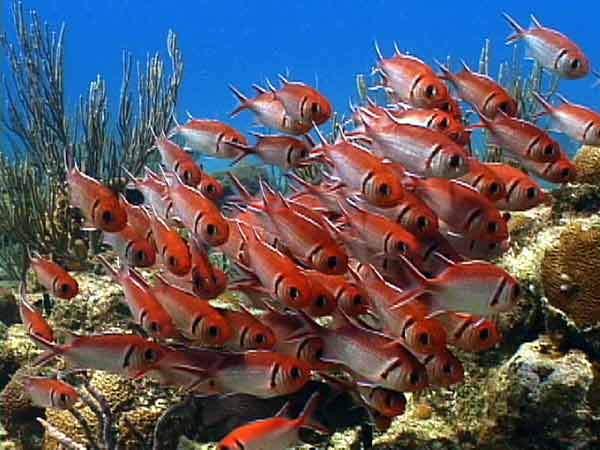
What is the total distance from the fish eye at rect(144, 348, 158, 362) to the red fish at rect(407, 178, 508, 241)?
61.7 inches

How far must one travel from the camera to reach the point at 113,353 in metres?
3.63

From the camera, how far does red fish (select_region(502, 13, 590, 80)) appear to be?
5.01 metres

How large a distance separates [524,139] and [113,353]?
8.16 ft

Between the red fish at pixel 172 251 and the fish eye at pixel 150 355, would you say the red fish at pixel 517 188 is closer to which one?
the red fish at pixel 172 251

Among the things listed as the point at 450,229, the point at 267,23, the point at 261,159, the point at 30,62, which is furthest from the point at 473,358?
the point at 267,23

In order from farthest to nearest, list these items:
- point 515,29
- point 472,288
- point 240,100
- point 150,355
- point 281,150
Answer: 1. point 515,29
2. point 240,100
3. point 281,150
4. point 150,355
5. point 472,288

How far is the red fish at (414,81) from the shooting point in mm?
4449

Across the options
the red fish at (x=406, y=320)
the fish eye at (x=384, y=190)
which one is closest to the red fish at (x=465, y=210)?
the fish eye at (x=384, y=190)

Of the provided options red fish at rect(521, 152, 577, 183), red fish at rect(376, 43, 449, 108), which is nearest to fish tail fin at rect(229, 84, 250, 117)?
red fish at rect(376, 43, 449, 108)

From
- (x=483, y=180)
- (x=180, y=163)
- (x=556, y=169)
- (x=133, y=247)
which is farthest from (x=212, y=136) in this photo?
(x=556, y=169)

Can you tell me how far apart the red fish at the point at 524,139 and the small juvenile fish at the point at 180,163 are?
6.22 ft

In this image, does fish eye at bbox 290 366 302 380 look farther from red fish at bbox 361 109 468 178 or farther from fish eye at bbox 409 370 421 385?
red fish at bbox 361 109 468 178

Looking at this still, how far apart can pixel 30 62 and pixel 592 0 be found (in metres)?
175

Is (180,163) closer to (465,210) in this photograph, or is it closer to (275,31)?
(465,210)
